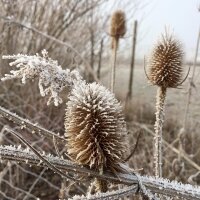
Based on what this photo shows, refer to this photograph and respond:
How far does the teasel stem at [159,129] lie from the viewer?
55.6 inches

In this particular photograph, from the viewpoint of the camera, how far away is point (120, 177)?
95 centimetres

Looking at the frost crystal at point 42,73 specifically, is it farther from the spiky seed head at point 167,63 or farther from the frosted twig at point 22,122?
the spiky seed head at point 167,63

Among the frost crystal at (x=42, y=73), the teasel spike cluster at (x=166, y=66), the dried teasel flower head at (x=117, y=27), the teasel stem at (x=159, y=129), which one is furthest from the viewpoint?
the dried teasel flower head at (x=117, y=27)

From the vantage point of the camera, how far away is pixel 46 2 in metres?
6.39

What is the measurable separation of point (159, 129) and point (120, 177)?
1.69 ft

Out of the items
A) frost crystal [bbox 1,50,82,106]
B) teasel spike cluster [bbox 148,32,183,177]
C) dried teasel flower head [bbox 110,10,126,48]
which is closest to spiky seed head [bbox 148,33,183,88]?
teasel spike cluster [bbox 148,32,183,177]

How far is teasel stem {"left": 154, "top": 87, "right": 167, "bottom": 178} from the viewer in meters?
1.41

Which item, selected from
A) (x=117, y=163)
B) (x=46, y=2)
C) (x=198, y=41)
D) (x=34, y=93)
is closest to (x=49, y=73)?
(x=117, y=163)

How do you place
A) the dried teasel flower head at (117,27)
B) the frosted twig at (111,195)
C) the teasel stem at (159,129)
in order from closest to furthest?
the frosted twig at (111,195), the teasel stem at (159,129), the dried teasel flower head at (117,27)

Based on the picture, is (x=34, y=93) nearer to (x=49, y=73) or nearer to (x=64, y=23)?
(x=64, y=23)

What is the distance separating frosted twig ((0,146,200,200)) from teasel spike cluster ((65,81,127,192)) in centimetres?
3

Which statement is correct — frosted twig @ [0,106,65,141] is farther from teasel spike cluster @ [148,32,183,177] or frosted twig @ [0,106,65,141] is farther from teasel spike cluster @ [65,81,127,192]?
teasel spike cluster @ [148,32,183,177]

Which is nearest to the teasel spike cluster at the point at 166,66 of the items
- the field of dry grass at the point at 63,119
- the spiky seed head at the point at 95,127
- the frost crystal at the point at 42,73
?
the field of dry grass at the point at 63,119

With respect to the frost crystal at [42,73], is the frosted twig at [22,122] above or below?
below
